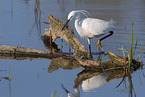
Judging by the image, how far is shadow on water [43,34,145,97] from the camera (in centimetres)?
555

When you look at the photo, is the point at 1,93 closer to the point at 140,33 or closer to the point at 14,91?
the point at 14,91

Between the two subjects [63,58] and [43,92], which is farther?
[63,58]

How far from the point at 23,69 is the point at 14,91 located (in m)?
1.35

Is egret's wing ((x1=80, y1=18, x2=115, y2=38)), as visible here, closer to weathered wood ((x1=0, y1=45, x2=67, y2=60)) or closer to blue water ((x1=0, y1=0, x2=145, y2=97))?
blue water ((x1=0, y1=0, x2=145, y2=97))

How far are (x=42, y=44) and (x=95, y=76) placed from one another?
10.2 ft

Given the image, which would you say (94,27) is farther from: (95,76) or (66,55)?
(95,76)

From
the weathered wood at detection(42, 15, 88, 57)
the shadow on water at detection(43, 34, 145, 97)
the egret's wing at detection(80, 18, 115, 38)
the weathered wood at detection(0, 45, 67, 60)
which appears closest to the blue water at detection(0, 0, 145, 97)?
the shadow on water at detection(43, 34, 145, 97)

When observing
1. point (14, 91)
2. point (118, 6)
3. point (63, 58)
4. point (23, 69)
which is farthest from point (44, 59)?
point (118, 6)

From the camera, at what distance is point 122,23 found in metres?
11.9

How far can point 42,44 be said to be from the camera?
9016 millimetres

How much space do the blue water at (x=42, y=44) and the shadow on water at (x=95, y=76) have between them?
0.28 feet

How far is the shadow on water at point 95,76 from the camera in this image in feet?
18.2

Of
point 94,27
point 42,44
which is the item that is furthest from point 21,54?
point 94,27

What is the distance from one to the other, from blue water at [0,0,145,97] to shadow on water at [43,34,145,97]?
84 mm
